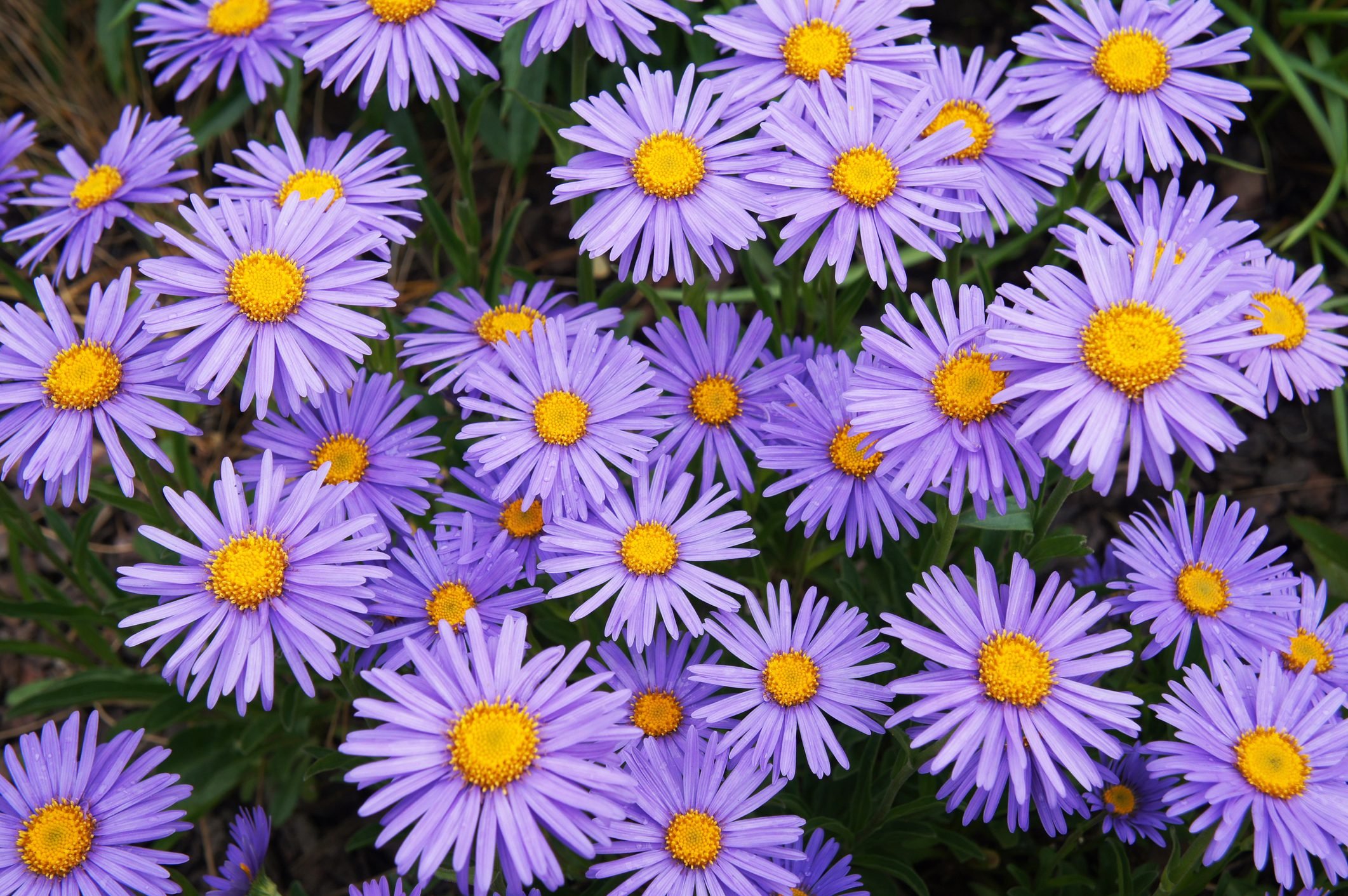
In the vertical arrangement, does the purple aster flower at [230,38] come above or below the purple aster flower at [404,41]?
above

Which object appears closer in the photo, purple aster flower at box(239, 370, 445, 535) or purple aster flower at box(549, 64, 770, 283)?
purple aster flower at box(549, 64, 770, 283)

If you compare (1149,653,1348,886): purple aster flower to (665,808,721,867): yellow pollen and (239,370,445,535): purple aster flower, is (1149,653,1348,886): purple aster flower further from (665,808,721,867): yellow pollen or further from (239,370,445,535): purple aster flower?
(239,370,445,535): purple aster flower

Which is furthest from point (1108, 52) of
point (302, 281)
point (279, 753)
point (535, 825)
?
point (279, 753)

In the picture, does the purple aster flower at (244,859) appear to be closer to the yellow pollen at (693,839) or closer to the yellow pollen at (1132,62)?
the yellow pollen at (693,839)

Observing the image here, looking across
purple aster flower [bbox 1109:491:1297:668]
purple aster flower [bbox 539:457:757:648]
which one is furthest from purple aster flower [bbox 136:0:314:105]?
purple aster flower [bbox 1109:491:1297:668]

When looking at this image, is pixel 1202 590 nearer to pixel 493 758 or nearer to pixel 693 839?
pixel 693 839

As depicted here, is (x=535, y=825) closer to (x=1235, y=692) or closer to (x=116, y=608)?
(x=1235, y=692)

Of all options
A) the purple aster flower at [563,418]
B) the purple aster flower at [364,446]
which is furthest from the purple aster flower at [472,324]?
the purple aster flower at [563,418]
